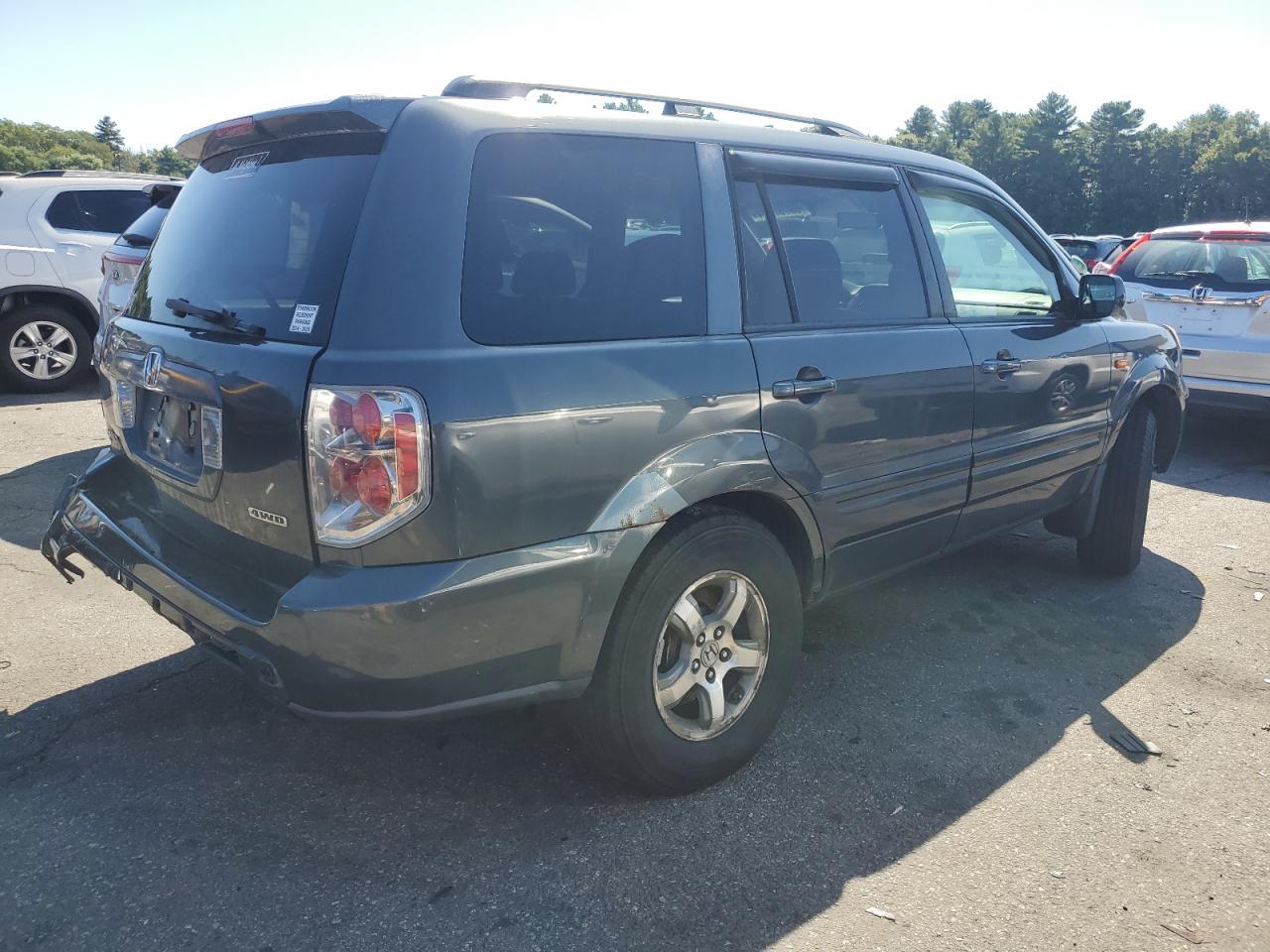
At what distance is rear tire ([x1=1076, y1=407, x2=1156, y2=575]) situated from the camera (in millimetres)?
4477

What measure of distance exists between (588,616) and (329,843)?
0.94 m

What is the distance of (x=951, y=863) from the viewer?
252 centimetres

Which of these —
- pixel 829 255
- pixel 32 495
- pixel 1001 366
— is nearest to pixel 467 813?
pixel 829 255

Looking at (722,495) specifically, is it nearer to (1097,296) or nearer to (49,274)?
(1097,296)

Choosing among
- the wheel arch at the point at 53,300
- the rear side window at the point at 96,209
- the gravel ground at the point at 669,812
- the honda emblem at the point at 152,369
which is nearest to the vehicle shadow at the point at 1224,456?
the gravel ground at the point at 669,812

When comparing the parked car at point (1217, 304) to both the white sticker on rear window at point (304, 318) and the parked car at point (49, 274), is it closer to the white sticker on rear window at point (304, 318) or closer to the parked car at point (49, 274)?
the white sticker on rear window at point (304, 318)

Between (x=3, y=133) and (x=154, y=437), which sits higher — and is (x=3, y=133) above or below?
above

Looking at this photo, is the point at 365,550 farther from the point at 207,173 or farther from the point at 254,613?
the point at 207,173

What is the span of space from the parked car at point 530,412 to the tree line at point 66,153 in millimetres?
77525

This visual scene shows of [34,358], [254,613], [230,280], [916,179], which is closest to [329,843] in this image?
[254,613]

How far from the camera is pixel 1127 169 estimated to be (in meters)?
69.2

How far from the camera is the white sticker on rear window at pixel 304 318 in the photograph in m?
2.18

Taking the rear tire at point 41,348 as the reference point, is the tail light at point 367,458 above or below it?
above

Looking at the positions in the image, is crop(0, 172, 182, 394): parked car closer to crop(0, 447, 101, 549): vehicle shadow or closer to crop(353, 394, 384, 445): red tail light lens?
crop(0, 447, 101, 549): vehicle shadow
